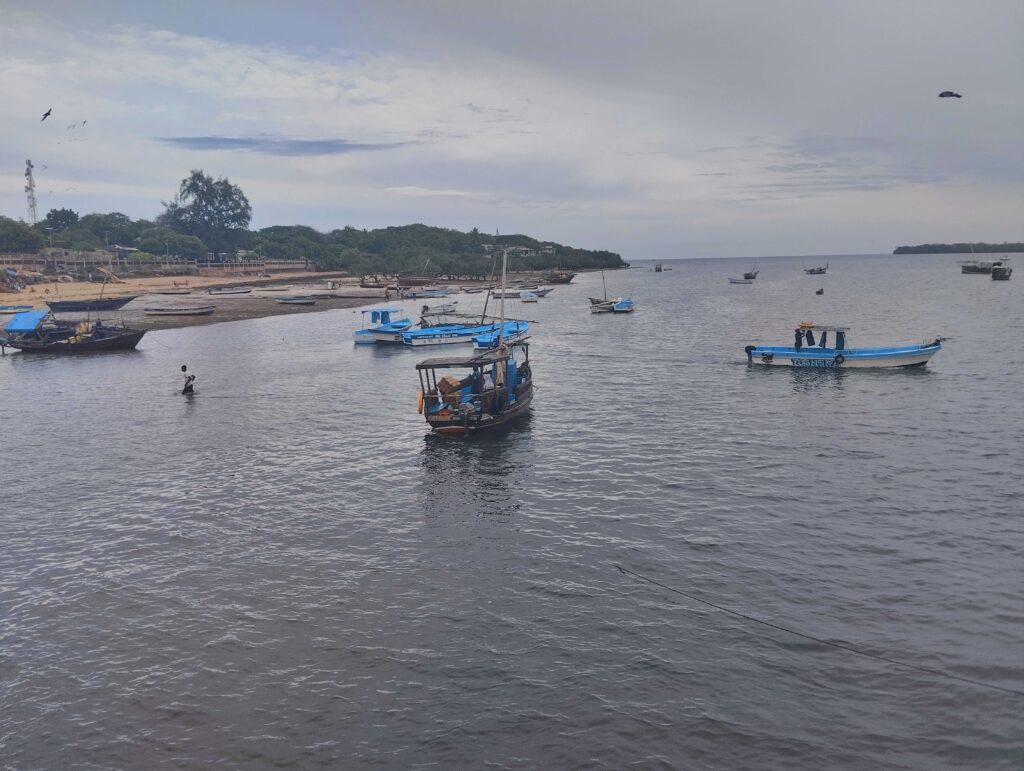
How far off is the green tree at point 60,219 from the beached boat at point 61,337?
113602mm

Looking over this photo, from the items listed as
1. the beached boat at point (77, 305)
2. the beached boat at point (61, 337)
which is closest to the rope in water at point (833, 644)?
the beached boat at point (61, 337)

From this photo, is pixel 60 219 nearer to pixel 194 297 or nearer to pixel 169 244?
pixel 169 244

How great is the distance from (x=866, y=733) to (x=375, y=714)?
8985 millimetres

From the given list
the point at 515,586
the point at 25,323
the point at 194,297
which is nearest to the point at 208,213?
the point at 194,297

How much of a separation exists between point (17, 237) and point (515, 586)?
470ft

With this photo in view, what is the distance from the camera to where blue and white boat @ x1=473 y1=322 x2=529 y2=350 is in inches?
2303

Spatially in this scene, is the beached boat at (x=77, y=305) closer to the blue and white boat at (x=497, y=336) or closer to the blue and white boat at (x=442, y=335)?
the blue and white boat at (x=442, y=335)

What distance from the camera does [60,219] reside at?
535ft

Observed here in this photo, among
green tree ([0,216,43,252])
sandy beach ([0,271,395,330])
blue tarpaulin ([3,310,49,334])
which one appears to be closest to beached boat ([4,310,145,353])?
blue tarpaulin ([3,310,49,334])

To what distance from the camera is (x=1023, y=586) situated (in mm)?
18125

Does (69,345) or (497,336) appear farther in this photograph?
(69,345)

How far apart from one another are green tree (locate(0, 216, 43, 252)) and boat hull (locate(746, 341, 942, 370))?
133 meters

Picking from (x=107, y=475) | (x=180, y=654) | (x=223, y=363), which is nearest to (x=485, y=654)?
(x=180, y=654)

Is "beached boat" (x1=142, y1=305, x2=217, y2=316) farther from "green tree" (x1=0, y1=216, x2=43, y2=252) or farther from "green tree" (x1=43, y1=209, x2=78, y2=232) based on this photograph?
"green tree" (x1=43, y1=209, x2=78, y2=232)
